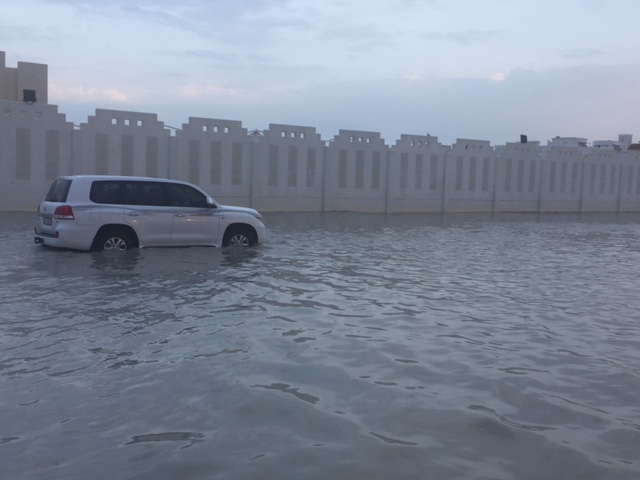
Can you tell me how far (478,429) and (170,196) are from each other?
1077 centimetres

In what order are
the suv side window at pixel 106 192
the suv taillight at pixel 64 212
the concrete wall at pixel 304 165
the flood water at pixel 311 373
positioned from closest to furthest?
the flood water at pixel 311 373 → the suv taillight at pixel 64 212 → the suv side window at pixel 106 192 → the concrete wall at pixel 304 165

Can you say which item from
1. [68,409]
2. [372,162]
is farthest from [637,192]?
[68,409]

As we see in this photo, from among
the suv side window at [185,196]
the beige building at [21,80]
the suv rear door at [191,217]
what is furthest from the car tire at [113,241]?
the beige building at [21,80]

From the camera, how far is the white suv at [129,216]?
44.2ft

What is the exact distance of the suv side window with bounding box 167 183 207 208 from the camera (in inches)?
576

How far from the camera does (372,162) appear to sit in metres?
34.0

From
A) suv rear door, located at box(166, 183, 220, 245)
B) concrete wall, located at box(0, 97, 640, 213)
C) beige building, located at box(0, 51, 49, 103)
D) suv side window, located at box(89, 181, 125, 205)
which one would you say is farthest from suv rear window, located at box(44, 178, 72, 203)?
beige building, located at box(0, 51, 49, 103)

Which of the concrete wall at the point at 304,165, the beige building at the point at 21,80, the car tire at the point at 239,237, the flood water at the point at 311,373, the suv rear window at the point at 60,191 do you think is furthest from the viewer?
the beige building at the point at 21,80

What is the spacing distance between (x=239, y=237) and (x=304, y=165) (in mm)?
17077

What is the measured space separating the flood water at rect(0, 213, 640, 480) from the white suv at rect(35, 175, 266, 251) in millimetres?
763

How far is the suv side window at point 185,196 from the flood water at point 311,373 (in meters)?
2.28

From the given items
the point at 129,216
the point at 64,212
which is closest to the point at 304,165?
the point at 129,216

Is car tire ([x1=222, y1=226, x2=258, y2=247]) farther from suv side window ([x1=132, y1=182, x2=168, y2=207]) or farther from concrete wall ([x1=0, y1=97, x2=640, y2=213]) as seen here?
concrete wall ([x1=0, y1=97, x2=640, y2=213])

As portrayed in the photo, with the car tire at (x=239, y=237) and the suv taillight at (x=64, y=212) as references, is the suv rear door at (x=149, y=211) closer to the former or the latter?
the suv taillight at (x=64, y=212)
